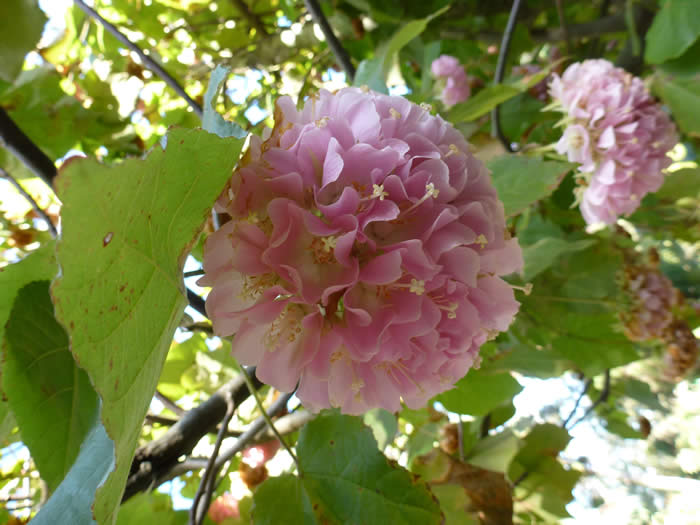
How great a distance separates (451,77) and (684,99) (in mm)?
406

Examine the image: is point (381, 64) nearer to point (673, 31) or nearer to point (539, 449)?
point (673, 31)

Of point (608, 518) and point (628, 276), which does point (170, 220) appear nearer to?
point (628, 276)

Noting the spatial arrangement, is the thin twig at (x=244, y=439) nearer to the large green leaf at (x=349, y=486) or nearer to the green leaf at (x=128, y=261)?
the large green leaf at (x=349, y=486)

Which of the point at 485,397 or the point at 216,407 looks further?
the point at 485,397

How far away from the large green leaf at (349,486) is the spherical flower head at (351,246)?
0.09 metres

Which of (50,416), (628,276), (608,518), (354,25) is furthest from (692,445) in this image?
(50,416)

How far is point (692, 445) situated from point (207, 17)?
7.76ft

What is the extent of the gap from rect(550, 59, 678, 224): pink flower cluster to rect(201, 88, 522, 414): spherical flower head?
39 cm

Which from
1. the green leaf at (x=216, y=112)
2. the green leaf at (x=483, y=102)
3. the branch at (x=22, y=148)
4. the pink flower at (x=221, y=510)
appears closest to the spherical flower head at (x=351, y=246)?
the green leaf at (x=216, y=112)

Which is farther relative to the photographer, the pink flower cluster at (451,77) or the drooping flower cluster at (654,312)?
the pink flower cluster at (451,77)

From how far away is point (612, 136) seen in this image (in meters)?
0.60

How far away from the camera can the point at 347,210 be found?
25cm

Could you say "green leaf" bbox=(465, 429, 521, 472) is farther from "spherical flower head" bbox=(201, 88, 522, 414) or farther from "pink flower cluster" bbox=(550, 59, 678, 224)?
"spherical flower head" bbox=(201, 88, 522, 414)

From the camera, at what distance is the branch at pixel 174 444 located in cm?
32
